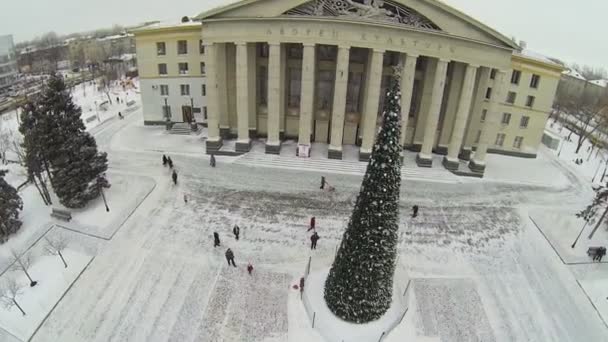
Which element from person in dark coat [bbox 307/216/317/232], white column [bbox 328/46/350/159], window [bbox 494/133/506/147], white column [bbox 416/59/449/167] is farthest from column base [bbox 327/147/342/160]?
window [bbox 494/133/506/147]

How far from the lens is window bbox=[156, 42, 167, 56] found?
119ft

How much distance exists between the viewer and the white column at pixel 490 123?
2858 centimetres

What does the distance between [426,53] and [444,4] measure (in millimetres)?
3648

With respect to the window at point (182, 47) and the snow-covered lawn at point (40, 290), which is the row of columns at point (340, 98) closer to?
the window at point (182, 47)

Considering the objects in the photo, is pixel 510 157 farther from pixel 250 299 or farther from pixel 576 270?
pixel 250 299

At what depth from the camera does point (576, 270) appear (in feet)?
67.8

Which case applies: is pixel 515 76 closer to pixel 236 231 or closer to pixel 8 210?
pixel 236 231

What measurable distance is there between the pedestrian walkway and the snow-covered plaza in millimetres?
156

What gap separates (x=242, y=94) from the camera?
3003cm

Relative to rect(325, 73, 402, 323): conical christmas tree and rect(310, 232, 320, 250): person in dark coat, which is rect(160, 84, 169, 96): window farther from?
rect(325, 73, 402, 323): conical christmas tree

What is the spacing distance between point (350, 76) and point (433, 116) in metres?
8.20

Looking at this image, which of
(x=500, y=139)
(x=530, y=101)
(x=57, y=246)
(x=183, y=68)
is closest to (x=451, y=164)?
(x=500, y=139)

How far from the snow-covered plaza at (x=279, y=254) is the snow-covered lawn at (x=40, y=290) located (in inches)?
3.6

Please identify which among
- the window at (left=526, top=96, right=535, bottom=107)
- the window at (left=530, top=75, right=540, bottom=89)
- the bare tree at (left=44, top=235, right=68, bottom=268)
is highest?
the window at (left=530, top=75, right=540, bottom=89)
